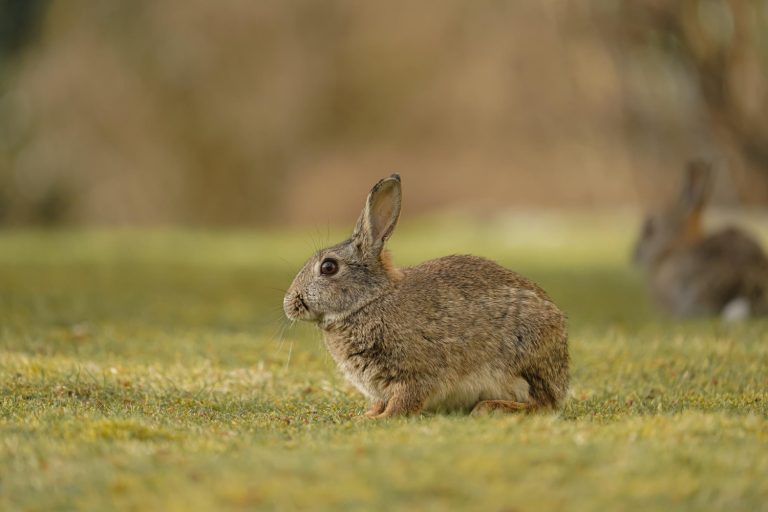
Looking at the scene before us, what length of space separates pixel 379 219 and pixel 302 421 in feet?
3.00

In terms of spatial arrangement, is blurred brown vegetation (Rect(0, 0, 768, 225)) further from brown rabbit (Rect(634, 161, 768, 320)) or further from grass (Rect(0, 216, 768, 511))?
grass (Rect(0, 216, 768, 511))

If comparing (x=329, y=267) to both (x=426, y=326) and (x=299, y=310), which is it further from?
(x=426, y=326)

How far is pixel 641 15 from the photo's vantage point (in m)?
11.9

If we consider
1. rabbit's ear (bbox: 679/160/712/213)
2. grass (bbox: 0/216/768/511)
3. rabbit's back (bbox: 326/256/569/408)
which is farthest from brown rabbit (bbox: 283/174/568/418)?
rabbit's ear (bbox: 679/160/712/213)

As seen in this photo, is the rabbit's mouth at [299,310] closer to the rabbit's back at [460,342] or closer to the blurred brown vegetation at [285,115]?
the rabbit's back at [460,342]

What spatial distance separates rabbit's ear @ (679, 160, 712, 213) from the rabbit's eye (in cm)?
521

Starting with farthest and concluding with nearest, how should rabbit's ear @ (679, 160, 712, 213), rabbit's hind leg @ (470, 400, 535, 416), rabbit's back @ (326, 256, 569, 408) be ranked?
rabbit's ear @ (679, 160, 712, 213), rabbit's back @ (326, 256, 569, 408), rabbit's hind leg @ (470, 400, 535, 416)

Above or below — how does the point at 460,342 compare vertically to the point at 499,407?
above

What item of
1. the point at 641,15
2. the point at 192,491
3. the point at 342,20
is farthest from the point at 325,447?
the point at 342,20

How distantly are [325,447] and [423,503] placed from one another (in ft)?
2.59

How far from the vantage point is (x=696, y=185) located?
9125mm

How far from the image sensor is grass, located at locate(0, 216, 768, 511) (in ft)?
9.55

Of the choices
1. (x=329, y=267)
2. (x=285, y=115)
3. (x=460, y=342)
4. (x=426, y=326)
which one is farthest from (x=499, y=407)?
(x=285, y=115)

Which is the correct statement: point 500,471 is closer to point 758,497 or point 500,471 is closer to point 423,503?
point 423,503
